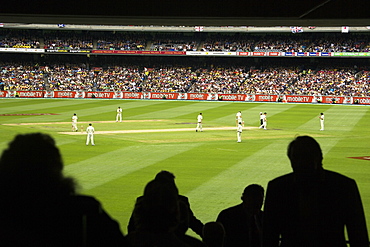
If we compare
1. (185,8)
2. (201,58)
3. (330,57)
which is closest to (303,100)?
(330,57)

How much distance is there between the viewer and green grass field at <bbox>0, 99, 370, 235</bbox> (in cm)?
1659

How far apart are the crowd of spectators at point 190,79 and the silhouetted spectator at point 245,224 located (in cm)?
6881

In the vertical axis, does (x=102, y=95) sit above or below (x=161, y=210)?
below

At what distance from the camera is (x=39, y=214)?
2.44 metres

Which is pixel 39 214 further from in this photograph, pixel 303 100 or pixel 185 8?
pixel 303 100

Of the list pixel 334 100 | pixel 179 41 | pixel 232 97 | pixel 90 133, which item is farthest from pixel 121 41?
pixel 90 133

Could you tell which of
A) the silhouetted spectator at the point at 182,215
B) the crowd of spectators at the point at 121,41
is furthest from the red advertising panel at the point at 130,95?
the silhouetted spectator at the point at 182,215

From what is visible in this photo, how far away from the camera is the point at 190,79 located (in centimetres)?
8188

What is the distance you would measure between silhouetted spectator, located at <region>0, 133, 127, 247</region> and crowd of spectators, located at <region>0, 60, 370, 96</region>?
2824 inches

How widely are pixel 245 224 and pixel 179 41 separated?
83.8 metres

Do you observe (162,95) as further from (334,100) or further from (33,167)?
(33,167)

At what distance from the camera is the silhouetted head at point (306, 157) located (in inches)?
150

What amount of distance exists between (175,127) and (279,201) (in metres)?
33.4

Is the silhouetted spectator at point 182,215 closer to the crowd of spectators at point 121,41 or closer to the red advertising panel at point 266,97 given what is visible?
the red advertising panel at point 266,97
